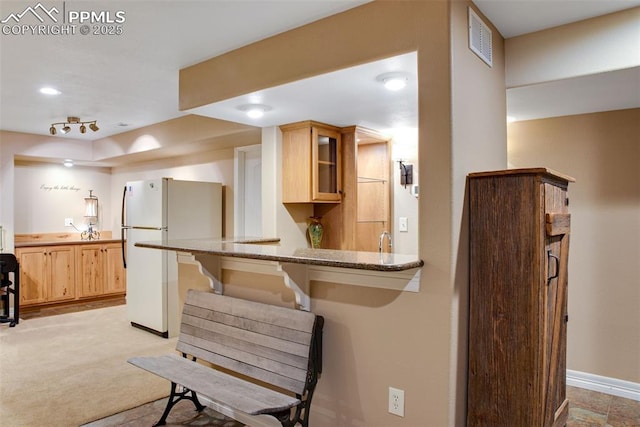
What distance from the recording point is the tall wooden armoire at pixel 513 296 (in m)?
1.90

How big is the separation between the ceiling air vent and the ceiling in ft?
0.24

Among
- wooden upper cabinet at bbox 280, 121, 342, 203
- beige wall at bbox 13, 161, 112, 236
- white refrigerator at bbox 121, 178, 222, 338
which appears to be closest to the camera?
wooden upper cabinet at bbox 280, 121, 342, 203

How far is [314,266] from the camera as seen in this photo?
2.33 metres

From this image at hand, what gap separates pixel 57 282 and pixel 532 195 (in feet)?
20.1

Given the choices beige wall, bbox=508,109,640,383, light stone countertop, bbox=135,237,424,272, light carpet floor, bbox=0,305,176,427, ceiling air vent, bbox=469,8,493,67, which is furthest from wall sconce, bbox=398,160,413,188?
light carpet floor, bbox=0,305,176,427

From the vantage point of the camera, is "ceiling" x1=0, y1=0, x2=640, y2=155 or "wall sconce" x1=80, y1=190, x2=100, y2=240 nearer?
"ceiling" x1=0, y1=0, x2=640, y2=155

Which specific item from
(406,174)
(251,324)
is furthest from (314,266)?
(406,174)

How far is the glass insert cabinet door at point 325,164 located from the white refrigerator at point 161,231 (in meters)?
1.75

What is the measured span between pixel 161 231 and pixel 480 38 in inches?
142

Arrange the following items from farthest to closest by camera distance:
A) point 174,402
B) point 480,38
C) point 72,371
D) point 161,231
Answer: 1. point 161,231
2. point 72,371
3. point 174,402
4. point 480,38

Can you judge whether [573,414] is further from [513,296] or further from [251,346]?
[251,346]

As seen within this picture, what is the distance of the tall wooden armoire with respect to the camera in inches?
74.8

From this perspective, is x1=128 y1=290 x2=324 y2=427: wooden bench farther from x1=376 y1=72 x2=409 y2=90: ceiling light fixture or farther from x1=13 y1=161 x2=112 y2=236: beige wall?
x1=13 y1=161 x2=112 y2=236: beige wall

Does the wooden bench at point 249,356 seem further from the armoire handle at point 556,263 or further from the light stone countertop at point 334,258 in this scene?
the armoire handle at point 556,263
